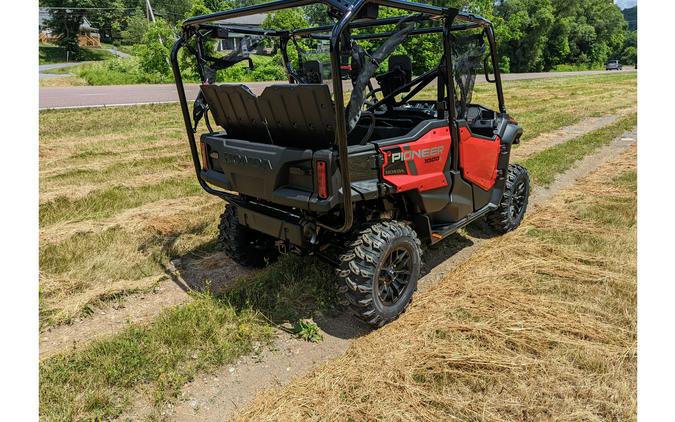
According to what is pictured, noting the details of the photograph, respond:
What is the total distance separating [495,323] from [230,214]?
2334mm

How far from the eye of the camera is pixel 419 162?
3.55 m

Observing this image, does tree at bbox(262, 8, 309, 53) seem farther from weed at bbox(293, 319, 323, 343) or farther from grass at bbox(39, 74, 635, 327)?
weed at bbox(293, 319, 323, 343)

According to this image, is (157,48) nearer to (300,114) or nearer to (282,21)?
(282,21)

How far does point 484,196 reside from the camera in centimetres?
463

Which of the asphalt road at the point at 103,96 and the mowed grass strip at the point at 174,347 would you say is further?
the asphalt road at the point at 103,96

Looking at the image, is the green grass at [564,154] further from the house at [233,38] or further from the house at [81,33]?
the house at [81,33]

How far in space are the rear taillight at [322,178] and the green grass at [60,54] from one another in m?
45.5

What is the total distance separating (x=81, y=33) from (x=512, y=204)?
183ft

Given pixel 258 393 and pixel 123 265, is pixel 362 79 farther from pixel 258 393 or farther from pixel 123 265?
pixel 123 265

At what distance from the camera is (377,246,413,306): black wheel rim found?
3482mm

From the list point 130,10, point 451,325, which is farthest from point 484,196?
point 130,10

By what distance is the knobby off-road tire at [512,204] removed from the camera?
5.07 m

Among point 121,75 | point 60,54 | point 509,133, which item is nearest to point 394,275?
point 509,133

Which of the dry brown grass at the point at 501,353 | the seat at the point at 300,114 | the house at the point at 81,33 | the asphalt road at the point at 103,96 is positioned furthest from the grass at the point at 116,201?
the house at the point at 81,33
